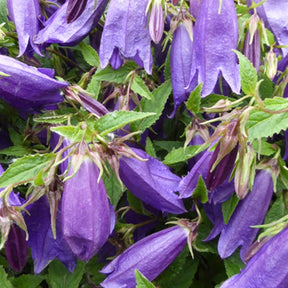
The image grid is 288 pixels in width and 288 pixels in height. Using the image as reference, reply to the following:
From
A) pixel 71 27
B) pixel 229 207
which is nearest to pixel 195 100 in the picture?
pixel 229 207

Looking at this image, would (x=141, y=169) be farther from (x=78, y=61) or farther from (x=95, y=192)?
(x=78, y=61)

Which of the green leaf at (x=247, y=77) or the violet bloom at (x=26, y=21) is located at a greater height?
the green leaf at (x=247, y=77)

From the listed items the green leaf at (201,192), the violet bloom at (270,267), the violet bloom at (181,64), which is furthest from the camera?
the violet bloom at (181,64)

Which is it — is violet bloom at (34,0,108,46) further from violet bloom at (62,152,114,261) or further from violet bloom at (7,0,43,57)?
violet bloom at (62,152,114,261)

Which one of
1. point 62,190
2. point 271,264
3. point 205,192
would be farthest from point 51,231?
point 271,264

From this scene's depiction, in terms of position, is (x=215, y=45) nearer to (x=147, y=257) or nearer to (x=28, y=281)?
(x=147, y=257)

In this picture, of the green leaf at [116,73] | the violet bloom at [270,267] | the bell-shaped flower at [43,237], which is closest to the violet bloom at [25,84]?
the green leaf at [116,73]

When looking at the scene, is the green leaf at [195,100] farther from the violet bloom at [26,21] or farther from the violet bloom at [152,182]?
the violet bloom at [26,21]
